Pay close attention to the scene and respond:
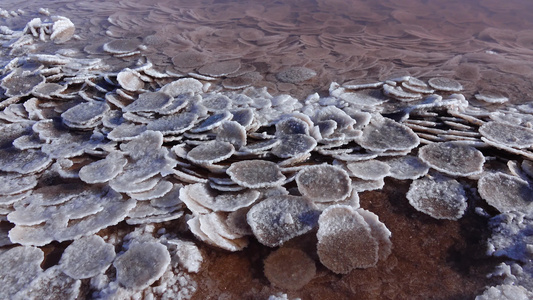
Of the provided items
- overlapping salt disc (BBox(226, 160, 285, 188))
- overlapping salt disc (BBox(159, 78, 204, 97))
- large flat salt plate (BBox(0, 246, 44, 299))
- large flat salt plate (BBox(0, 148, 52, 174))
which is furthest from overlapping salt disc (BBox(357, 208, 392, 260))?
large flat salt plate (BBox(0, 148, 52, 174))

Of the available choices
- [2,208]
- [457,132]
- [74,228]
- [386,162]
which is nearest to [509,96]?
[457,132]

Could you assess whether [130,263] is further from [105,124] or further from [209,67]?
[209,67]

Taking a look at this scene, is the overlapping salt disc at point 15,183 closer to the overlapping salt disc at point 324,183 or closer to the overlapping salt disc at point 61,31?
the overlapping salt disc at point 324,183

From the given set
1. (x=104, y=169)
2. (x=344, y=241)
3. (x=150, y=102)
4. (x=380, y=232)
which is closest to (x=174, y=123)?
(x=150, y=102)

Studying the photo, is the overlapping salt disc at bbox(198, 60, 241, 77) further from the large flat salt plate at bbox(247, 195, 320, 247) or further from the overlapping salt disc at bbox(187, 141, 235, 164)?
the large flat salt plate at bbox(247, 195, 320, 247)

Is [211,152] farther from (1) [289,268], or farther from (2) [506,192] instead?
(2) [506,192]

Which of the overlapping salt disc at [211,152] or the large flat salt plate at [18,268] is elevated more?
the overlapping salt disc at [211,152]

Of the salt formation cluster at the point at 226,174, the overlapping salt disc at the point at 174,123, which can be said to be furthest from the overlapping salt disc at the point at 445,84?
the overlapping salt disc at the point at 174,123
